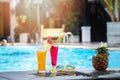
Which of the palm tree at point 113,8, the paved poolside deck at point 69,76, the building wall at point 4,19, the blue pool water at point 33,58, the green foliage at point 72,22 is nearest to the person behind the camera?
the paved poolside deck at point 69,76

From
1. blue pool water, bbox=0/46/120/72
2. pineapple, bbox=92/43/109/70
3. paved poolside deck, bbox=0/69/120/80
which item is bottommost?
blue pool water, bbox=0/46/120/72

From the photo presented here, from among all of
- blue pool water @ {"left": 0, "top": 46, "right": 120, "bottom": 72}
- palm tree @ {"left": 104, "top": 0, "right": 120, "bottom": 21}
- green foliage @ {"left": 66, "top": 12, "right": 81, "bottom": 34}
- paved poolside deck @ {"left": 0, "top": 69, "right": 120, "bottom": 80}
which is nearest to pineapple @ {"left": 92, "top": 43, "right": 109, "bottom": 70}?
paved poolside deck @ {"left": 0, "top": 69, "right": 120, "bottom": 80}

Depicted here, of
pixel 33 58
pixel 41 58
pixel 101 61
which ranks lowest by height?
pixel 33 58

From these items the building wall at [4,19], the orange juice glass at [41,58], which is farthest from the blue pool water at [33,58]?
the building wall at [4,19]

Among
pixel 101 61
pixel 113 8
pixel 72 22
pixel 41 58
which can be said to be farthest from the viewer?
pixel 72 22

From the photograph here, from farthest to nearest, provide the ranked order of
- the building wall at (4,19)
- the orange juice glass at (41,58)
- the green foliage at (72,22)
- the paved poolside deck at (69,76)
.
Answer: the building wall at (4,19)
the green foliage at (72,22)
the orange juice glass at (41,58)
the paved poolside deck at (69,76)

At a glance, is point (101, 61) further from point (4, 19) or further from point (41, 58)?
point (4, 19)

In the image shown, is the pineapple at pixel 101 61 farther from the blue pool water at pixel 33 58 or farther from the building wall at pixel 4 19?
the building wall at pixel 4 19

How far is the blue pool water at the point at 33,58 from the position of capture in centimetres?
1158

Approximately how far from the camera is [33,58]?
47.0 feet

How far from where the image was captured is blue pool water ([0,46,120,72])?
11583 mm

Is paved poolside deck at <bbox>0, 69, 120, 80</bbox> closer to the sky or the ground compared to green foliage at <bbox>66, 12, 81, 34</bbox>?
closer to the ground

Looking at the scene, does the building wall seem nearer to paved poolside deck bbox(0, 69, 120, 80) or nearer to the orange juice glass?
the orange juice glass

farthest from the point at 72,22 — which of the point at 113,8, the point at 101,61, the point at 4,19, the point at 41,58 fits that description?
the point at 41,58
